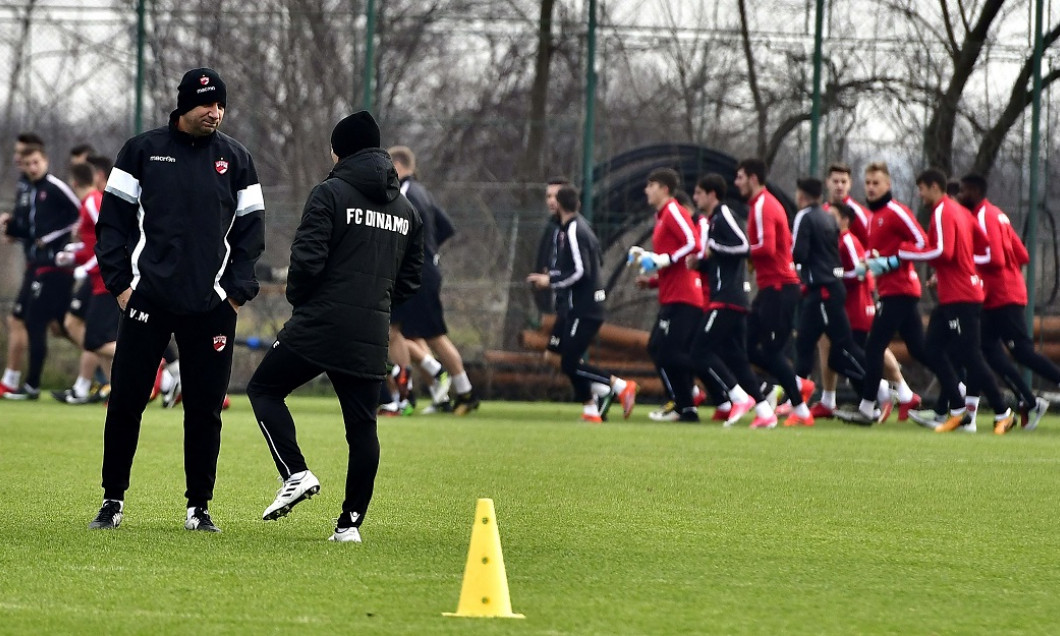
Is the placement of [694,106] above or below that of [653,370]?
above

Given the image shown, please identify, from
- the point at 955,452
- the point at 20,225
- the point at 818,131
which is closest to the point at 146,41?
the point at 20,225

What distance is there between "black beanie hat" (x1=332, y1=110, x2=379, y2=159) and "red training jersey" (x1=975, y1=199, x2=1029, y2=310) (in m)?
9.10

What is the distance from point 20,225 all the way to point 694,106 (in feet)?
23.7

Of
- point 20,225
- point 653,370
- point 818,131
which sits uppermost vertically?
point 818,131

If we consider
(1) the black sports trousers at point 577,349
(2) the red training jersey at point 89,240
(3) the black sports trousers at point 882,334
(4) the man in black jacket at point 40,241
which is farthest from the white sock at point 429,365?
(3) the black sports trousers at point 882,334

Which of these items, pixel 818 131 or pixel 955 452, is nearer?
pixel 955 452

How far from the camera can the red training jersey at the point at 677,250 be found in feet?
48.1

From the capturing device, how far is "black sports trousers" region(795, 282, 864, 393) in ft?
49.5

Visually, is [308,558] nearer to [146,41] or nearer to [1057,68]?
[146,41]

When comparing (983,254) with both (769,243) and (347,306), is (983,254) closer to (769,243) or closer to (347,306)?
(769,243)

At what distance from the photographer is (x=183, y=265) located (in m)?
6.66

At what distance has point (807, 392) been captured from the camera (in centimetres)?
1523

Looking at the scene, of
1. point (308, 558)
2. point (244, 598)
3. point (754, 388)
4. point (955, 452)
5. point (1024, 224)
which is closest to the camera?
point (244, 598)

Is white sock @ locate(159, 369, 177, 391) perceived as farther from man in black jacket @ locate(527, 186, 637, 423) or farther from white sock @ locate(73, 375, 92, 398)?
man in black jacket @ locate(527, 186, 637, 423)
